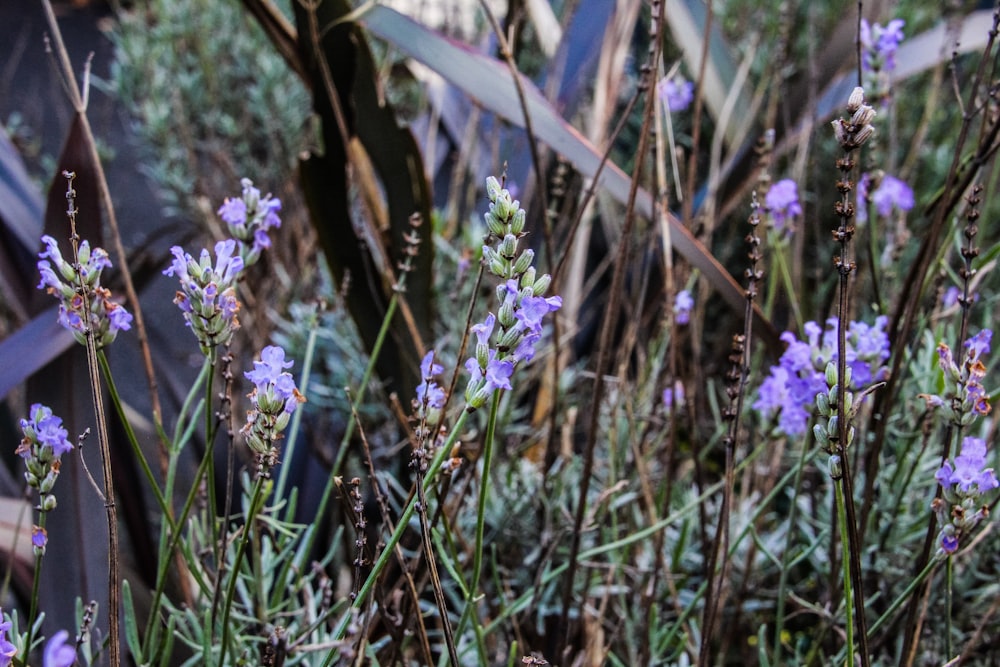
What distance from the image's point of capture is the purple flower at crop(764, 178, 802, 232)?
795 mm

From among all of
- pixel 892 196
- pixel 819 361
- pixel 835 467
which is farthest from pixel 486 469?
pixel 892 196

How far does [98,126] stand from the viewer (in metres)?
2.37

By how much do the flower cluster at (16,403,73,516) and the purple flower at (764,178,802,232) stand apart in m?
0.61

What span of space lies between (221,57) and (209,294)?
150 cm

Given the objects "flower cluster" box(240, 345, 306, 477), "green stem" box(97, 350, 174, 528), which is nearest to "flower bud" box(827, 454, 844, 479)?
"flower cluster" box(240, 345, 306, 477)

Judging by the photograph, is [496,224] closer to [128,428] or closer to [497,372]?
[497,372]

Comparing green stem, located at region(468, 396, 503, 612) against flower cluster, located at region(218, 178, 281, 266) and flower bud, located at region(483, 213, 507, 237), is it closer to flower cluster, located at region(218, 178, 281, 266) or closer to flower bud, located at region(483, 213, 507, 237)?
flower bud, located at region(483, 213, 507, 237)

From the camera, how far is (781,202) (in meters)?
0.80

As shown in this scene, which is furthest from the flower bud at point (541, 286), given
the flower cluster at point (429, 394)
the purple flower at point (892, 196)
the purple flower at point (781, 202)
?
the purple flower at point (892, 196)

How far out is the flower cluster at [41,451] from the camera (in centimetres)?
44

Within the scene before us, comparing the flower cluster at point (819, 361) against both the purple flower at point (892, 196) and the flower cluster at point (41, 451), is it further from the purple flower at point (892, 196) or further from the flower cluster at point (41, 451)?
the flower cluster at point (41, 451)

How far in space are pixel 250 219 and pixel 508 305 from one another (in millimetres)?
275

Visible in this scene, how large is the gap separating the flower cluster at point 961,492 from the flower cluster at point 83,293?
1.47 ft

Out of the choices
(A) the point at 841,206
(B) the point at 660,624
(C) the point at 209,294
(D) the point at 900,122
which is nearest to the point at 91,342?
(C) the point at 209,294
